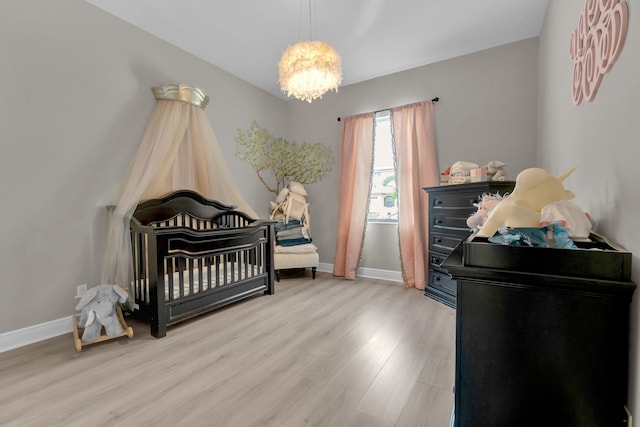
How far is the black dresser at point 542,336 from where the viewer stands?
70cm

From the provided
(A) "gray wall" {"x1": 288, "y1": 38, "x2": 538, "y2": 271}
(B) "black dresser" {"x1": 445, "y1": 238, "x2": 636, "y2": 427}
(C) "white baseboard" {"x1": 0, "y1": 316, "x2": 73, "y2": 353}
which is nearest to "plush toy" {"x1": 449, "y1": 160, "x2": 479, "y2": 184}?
(A) "gray wall" {"x1": 288, "y1": 38, "x2": 538, "y2": 271}

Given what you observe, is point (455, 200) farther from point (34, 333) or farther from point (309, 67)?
point (34, 333)

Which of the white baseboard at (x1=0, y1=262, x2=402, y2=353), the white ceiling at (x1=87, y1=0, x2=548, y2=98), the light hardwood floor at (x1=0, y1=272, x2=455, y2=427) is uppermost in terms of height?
the white ceiling at (x1=87, y1=0, x2=548, y2=98)

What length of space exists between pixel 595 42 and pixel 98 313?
3029mm

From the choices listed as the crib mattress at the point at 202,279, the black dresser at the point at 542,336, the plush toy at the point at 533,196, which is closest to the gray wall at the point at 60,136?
the crib mattress at the point at 202,279

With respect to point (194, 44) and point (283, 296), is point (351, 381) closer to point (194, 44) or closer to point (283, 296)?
point (283, 296)

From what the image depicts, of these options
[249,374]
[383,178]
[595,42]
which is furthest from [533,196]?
[383,178]

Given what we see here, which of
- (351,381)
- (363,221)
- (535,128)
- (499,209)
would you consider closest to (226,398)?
(351,381)

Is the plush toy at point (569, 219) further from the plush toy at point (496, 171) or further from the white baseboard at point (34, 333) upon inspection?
the white baseboard at point (34, 333)

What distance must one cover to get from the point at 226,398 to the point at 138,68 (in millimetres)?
2841

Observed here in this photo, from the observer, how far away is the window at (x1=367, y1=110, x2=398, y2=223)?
11.9 feet

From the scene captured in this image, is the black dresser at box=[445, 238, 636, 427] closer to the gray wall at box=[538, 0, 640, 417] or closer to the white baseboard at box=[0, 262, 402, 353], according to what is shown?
the gray wall at box=[538, 0, 640, 417]

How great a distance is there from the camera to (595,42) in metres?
Result: 1.07

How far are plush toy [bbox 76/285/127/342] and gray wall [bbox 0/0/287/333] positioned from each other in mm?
405
